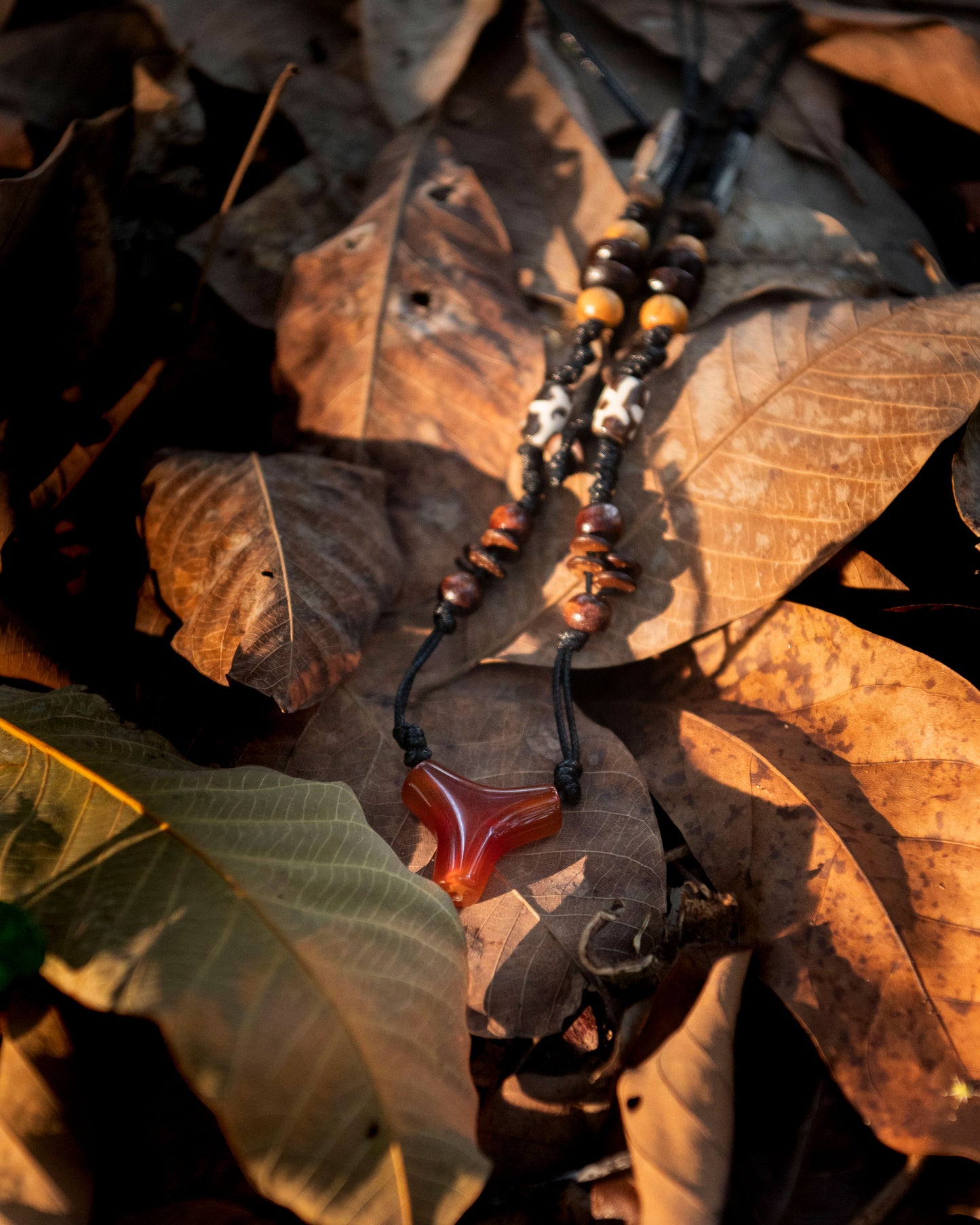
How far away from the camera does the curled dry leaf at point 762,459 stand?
1572 millimetres

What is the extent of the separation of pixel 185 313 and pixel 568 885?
1.55m

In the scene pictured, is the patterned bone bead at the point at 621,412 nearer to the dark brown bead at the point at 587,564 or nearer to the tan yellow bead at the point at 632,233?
the dark brown bead at the point at 587,564

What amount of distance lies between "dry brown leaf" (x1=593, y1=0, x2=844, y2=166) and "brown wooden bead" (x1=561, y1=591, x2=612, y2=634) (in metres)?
1.51

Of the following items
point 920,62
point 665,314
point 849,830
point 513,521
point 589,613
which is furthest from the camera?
point 920,62

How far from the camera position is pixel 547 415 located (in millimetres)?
1840

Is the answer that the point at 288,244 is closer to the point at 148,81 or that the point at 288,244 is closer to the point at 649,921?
the point at 148,81

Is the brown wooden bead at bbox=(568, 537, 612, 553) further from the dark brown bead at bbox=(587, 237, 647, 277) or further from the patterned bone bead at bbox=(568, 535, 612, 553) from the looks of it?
the dark brown bead at bbox=(587, 237, 647, 277)

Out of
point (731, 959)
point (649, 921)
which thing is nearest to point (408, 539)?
point (649, 921)

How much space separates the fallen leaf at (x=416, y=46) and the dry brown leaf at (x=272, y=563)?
1.17 m

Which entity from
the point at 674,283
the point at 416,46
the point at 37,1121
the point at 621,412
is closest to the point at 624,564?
the point at 621,412

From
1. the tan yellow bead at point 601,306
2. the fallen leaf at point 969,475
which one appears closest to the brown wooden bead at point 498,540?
the tan yellow bead at point 601,306

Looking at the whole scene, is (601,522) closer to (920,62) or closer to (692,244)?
(692,244)

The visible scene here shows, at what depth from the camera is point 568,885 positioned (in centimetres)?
137

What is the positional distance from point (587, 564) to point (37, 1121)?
4.19 feet
